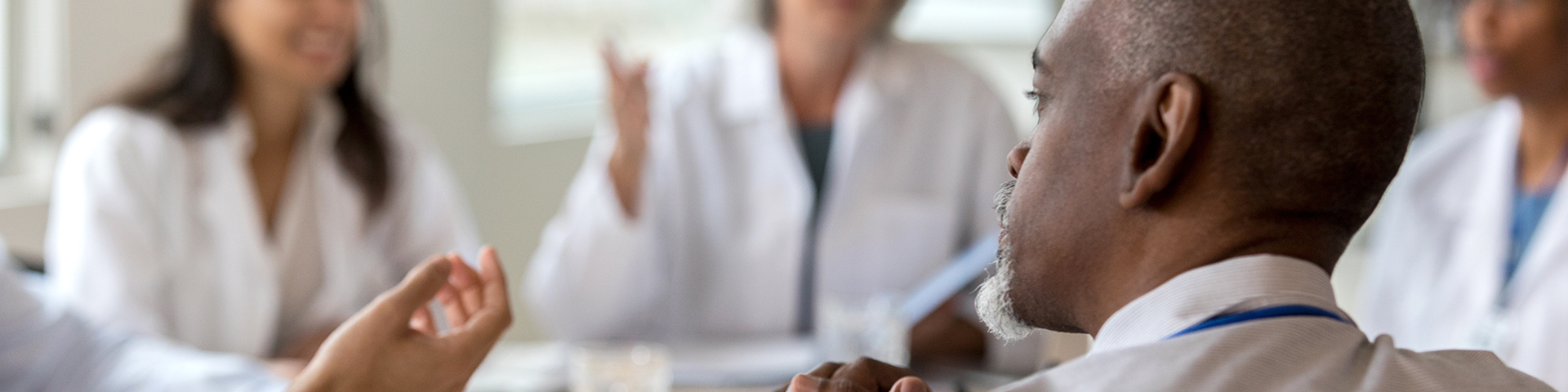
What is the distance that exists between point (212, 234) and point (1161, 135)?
170 cm

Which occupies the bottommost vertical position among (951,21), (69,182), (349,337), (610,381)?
(951,21)

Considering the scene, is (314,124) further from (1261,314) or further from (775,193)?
(1261,314)

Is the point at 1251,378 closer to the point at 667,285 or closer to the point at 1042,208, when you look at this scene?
the point at 1042,208

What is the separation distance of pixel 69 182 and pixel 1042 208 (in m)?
1.69

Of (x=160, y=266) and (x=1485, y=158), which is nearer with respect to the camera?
(x=160, y=266)

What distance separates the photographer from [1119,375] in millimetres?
639

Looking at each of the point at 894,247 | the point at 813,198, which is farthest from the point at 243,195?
the point at 894,247

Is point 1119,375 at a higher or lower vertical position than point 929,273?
higher

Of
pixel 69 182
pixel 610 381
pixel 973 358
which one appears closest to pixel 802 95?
pixel 973 358

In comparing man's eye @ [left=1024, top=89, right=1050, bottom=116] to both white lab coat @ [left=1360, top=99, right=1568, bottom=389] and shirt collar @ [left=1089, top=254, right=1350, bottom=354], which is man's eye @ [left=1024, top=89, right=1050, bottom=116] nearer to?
shirt collar @ [left=1089, top=254, right=1350, bottom=354]

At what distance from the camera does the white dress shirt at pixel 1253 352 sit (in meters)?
0.63

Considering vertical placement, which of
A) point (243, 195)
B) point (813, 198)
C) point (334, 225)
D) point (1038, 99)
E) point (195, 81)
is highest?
point (1038, 99)

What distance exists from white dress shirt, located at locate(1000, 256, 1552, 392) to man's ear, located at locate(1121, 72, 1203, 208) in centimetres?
6

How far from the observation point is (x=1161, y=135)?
0.68 m
